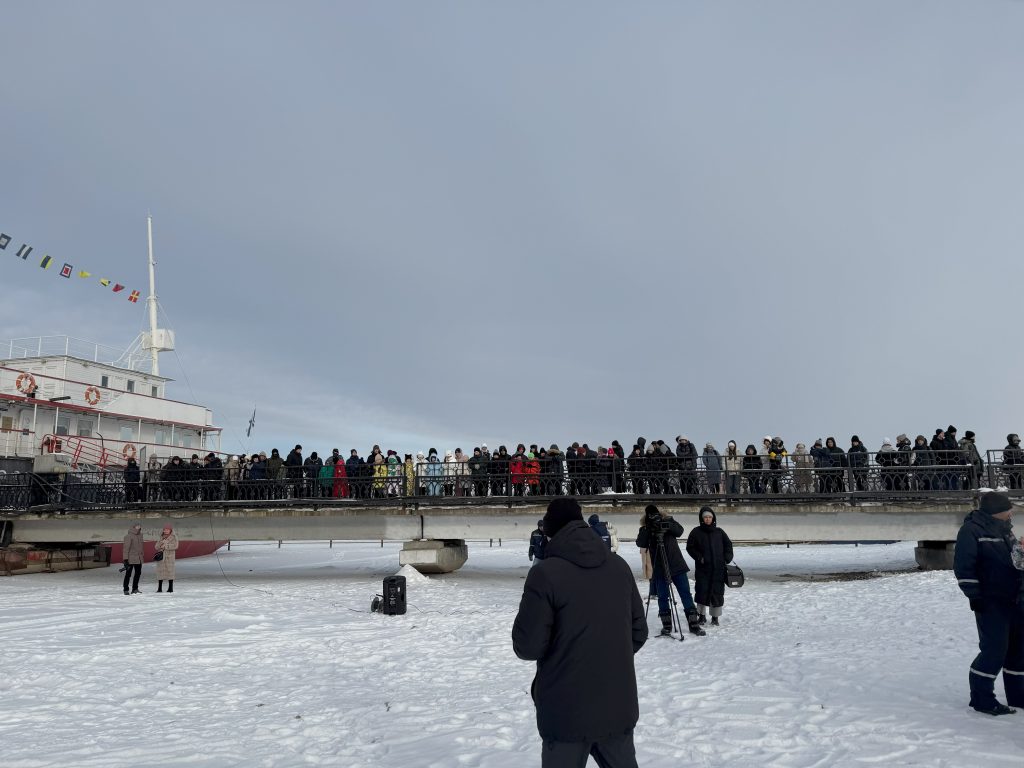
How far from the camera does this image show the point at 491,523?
20.9 m

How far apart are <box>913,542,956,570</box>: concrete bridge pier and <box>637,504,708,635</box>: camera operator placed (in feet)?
43.1

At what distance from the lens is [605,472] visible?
2050cm

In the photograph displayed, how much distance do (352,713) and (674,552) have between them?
5257 millimetres

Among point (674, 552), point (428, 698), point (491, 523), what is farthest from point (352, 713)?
point (491, 523)

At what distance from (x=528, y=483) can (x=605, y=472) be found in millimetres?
2406

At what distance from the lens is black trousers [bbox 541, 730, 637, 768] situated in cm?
320

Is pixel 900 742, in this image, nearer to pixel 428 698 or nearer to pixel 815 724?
pixel 815 724

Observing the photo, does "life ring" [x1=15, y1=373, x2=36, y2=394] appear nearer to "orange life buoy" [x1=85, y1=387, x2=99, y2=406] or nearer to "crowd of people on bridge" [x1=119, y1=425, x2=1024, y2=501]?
"orange life buoy" [x1=85, y1=387, x2=99, y2=406]

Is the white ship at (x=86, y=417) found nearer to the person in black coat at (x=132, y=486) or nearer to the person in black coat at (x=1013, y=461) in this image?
the person in black coat at (x=132, y=486)

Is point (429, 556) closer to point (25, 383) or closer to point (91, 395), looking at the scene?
point (25, 383)

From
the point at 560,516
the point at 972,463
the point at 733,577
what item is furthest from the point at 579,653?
the point at 972,463

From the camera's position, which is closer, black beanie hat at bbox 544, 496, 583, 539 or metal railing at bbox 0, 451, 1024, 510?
black beanie hat at bbox 544, 496, 583, 539

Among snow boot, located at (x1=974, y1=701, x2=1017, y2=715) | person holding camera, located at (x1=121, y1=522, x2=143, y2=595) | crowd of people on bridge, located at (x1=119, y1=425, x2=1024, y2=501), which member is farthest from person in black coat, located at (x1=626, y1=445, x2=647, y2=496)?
snow boot, located at (x1=974, y1=701, x2=1017, y2=715)

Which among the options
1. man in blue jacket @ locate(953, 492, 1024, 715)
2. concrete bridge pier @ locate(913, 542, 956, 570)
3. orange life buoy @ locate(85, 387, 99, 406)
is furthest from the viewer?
orange life buoy @ locate(85, 387, 99, 406)
